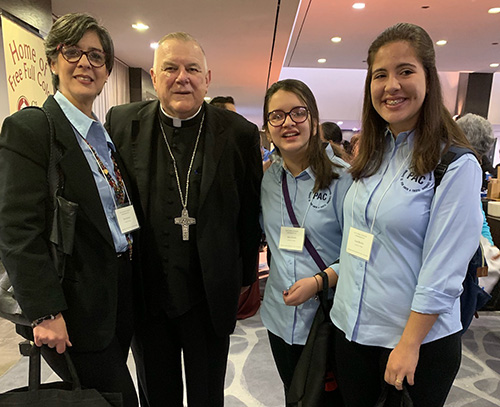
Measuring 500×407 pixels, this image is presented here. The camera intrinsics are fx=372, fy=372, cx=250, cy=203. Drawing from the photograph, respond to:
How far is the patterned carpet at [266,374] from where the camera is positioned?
233 cm

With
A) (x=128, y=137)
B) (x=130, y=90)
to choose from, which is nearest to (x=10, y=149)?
(x=128, y=137)

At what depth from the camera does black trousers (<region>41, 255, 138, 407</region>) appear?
1.20m

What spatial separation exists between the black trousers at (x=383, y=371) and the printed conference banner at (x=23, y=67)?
3380 millimetres

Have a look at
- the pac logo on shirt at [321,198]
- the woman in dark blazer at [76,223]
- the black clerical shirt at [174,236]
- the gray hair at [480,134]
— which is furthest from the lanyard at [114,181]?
the gray hair at [480,134]

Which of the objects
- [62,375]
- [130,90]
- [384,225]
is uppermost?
[130,90]

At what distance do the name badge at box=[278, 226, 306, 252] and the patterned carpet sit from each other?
1383mm

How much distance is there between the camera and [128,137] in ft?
4.94

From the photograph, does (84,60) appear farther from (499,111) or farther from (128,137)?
(499,111)

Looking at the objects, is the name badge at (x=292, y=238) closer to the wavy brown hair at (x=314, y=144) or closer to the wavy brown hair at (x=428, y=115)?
the wavy brown hair at (x=314, y=144)

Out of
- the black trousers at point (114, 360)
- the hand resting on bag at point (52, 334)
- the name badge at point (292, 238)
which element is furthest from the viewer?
the name badge at point (292, 238)

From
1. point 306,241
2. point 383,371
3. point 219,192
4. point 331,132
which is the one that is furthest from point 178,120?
point 331,132

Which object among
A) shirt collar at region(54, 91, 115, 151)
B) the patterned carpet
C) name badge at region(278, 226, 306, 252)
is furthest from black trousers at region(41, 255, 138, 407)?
the patterned carpet

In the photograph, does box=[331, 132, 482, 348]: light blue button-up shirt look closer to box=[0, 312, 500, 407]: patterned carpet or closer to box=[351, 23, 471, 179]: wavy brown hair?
box=[351, 23, 471, 179]: wavy brown hair

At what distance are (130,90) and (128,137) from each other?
23.3 ft
